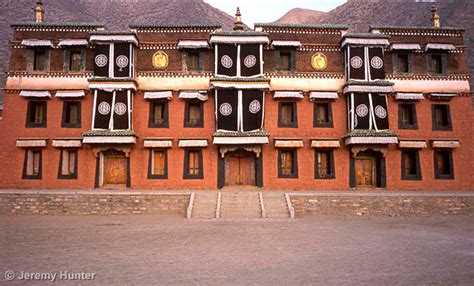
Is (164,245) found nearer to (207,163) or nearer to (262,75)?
(207,163)

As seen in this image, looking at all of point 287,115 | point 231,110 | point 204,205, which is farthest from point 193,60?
point 204,205

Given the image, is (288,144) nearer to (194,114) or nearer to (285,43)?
(194,114)

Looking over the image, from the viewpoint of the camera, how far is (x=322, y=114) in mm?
28438

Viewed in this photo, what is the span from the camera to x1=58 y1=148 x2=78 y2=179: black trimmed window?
2698 centimetres

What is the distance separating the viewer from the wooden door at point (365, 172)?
28078mm

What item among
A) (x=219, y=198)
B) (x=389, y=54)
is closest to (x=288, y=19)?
(x=389, y=54)

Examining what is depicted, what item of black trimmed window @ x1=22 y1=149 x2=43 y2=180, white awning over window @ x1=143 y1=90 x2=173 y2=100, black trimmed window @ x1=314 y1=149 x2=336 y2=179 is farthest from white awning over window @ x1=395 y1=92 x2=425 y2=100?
black trimmed window @ x1=22 y1=149 x2=43 y2=180

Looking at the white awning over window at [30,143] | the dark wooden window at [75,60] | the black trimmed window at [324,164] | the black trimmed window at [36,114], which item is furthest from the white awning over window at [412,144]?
the black trimmed window at [36,114]

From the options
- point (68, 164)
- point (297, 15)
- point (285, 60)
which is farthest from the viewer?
point (297, 15)

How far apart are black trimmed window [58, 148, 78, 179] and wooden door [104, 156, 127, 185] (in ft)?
6.84

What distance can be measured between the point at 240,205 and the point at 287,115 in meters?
9.16

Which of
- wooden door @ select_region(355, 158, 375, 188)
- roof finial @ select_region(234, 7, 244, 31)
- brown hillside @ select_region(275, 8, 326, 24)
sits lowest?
wooden door @ select_region(355, 158, 375, 188)

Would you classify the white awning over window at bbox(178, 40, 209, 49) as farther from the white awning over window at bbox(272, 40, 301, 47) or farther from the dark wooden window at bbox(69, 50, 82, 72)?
the dark wooden window at bbox(69, 50, 82, 72)

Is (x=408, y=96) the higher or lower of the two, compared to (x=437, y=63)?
lower
